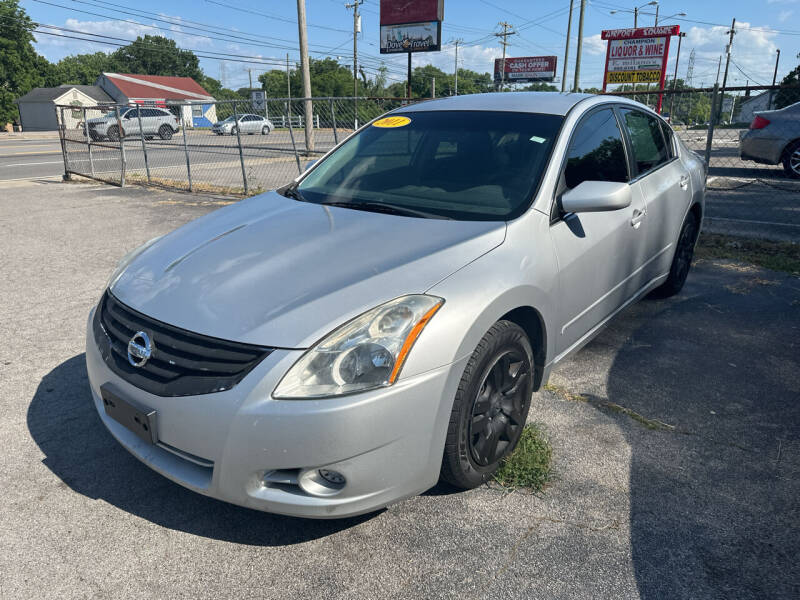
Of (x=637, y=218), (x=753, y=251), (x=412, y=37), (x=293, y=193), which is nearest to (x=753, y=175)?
(x=753, y=251)

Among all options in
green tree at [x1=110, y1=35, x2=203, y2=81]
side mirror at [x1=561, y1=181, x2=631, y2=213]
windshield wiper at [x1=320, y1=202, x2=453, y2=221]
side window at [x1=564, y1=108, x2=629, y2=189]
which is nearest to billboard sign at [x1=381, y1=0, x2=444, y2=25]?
side window at [x1=564, y1=108, x2=629, y2=189]

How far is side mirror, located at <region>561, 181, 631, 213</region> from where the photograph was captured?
2.87 m

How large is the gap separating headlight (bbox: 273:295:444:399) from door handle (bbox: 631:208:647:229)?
205cm

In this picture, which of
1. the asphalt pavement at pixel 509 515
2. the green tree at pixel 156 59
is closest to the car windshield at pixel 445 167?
the asphalt pavement at pixel 509 515

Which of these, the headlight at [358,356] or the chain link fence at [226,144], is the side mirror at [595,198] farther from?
the chain link fence at [226,144]

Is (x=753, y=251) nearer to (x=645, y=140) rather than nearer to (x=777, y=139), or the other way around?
(x=645, y=140)

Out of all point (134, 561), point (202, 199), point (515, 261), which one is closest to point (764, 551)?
point (515, 261)

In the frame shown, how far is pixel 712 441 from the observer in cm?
304

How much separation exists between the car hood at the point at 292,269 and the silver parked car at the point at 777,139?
1196 cm

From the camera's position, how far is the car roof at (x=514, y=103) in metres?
3.47

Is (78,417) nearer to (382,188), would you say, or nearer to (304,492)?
(304,492)

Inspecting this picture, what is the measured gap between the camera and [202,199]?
36.1ft

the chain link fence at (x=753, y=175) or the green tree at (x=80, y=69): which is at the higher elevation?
the green tree at (x=80, y=69)

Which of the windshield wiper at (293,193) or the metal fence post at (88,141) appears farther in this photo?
the metal fence post at (88,141)
